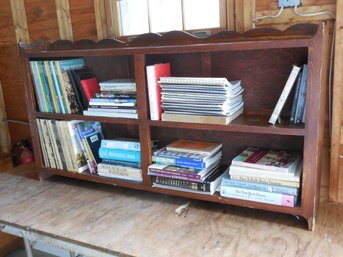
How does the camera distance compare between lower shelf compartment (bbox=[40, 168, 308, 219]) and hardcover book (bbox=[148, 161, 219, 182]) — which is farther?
hardcover book (bbox=[148, 161, 219, 182])

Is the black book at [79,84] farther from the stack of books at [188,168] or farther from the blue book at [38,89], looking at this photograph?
the stack of books at [188,168]

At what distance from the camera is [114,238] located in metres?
1.36

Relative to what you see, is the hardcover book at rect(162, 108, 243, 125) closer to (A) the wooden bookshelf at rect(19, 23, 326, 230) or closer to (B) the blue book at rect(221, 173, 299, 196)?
(A) the wooden bookshelf at rect(19, 23, 326, 230)

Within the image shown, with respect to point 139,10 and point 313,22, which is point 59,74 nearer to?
point 139,10

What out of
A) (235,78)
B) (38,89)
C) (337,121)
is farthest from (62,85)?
(337,121)

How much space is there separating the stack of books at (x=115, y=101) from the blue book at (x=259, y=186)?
20.6 inches

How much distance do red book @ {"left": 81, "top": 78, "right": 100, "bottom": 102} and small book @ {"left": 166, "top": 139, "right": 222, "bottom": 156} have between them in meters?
0.56

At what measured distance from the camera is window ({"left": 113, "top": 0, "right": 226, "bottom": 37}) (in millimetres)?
1732

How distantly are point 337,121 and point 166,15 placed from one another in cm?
103

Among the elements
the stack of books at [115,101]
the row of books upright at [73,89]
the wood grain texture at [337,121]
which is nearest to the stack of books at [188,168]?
the stack of books at [115,101]

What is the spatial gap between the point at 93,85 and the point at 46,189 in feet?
2.08

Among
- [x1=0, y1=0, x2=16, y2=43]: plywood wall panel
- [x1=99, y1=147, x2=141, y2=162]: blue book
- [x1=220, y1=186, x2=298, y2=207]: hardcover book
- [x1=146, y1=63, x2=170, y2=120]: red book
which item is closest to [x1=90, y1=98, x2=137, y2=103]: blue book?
[x1=146, y1=63, x2=170, y2=120]: red book

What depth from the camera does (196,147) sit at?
1639mm

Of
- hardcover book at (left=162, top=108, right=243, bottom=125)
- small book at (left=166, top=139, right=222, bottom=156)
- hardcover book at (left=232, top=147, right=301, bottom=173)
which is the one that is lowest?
hardcover book at (left=232, top=147, right=301, bottom=173)
